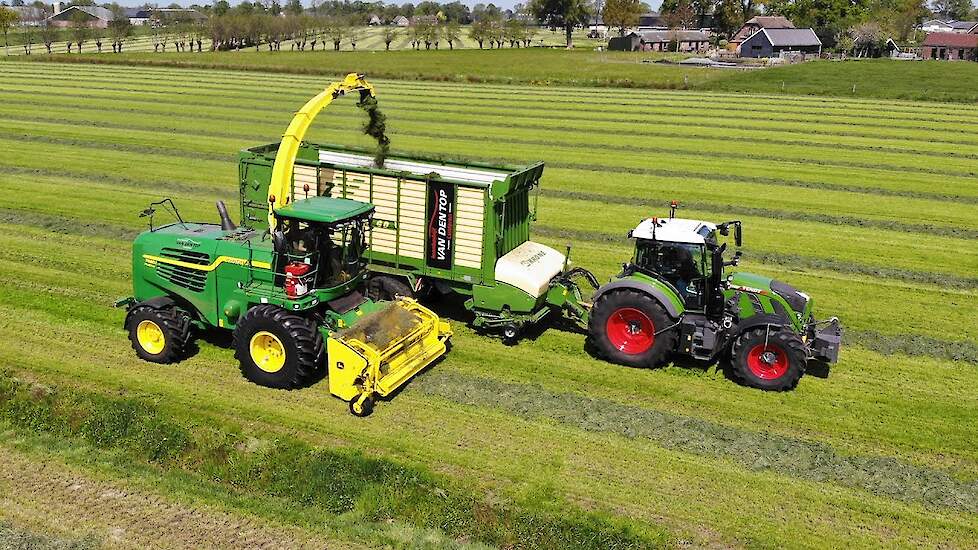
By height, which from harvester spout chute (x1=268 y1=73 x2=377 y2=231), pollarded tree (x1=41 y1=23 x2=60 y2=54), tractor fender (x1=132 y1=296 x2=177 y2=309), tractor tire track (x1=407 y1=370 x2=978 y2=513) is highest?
pollarded tree (x1=41 y1=23 x2=60 y2=54)

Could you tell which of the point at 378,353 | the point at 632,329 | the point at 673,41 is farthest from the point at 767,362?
the point at 673,41

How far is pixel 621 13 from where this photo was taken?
16225 cm

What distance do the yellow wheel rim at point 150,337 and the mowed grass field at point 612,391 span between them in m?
0.36

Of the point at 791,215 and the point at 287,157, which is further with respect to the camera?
the point at 791,215

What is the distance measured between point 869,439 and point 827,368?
2.55 m

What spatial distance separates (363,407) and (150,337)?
13.8 ft

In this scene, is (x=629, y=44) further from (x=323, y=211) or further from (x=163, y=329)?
(x=163, y=329)

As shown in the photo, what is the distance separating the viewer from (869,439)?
11.3 meters

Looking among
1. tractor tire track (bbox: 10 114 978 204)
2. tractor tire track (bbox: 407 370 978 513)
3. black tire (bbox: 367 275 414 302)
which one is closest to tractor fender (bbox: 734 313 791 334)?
tractor tire track (bbox: 407 370 978 513)

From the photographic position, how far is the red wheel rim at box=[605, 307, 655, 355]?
13156mm

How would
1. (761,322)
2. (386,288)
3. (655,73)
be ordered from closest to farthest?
(761,322)
(386,288)
(655,73)

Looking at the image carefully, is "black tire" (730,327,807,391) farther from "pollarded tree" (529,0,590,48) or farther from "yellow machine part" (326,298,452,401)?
"pollarded tree" (529,0,590,48)

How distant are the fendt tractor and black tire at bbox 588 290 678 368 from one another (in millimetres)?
2650

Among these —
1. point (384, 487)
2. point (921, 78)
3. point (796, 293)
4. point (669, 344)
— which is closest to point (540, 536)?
point (384, 487)
